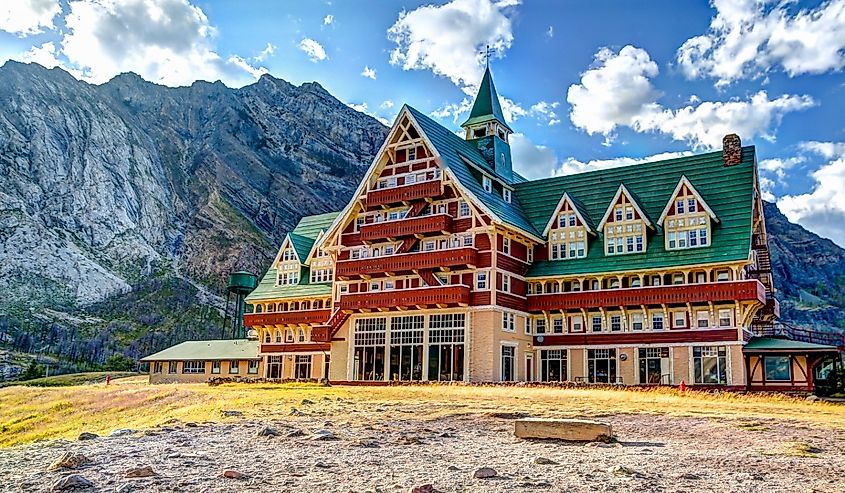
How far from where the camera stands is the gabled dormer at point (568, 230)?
57375 millimetres

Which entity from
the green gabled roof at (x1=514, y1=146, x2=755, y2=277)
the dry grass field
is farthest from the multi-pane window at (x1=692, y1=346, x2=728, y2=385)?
the dry grass field

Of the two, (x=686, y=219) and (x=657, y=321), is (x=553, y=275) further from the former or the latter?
(x=686, y=219)

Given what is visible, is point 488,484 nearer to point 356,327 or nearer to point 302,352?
point 356,327

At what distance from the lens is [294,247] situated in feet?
230

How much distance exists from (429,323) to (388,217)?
940cm

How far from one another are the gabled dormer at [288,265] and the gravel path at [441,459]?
47.5m

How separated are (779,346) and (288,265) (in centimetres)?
4029

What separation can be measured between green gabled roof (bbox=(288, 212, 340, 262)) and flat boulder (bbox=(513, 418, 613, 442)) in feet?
171

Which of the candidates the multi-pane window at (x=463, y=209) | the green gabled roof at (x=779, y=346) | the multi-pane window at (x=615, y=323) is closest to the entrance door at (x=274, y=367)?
the multi-pane window at (x=463, y=209)

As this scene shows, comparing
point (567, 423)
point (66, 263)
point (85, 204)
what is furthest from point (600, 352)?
point (85, 204)

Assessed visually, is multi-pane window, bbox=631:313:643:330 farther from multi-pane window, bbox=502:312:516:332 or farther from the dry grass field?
the dry grass field

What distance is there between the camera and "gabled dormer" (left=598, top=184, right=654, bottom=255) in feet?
180

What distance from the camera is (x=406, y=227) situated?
57750 millimetres

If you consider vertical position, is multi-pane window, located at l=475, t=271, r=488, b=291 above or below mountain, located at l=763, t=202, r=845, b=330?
below
